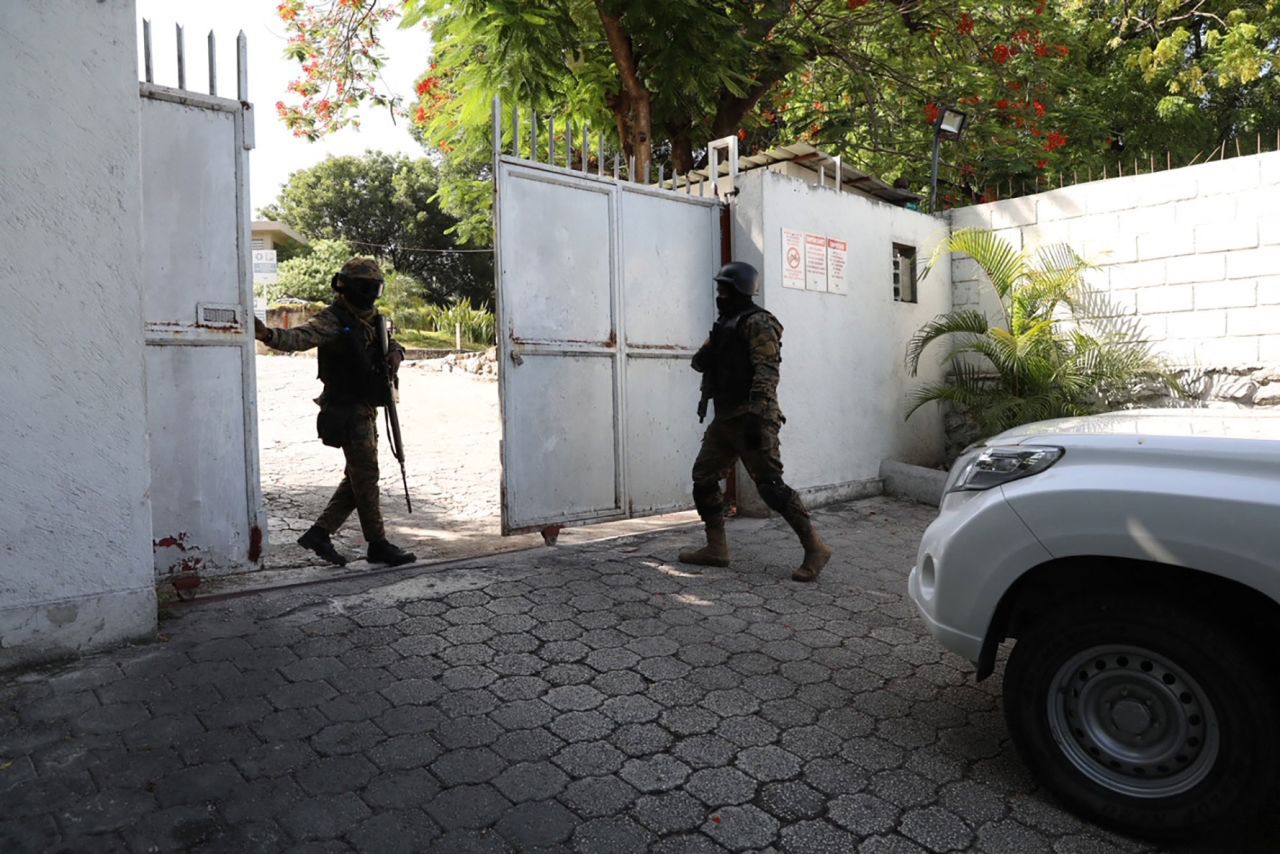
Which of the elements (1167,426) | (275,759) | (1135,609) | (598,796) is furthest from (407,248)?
(1135,609)

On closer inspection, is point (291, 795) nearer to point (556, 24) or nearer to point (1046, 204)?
point (556, 24)

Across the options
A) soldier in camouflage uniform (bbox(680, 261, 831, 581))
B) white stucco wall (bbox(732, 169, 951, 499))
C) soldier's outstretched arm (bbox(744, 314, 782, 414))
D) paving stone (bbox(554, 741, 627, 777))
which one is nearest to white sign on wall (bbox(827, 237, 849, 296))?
white stucco wall (bbox(732, 169, 951, 499))

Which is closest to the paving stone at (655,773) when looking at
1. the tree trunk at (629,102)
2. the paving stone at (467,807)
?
→ the paving stone at (467,807)

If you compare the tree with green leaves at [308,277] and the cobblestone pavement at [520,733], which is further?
the tree with green leaves at [308,277]

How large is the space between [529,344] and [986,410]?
411 centimetres

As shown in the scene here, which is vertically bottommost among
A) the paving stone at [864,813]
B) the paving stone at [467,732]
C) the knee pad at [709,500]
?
the paving stone at [864,813]

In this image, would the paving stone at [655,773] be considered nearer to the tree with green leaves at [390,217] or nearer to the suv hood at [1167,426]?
the suv hood at [1167,426]

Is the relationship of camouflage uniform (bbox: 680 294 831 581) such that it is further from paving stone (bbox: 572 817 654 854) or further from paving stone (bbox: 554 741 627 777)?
paving stone (bbox: 572 817 654 854)

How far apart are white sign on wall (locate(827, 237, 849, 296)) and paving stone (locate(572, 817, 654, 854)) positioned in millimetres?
5500

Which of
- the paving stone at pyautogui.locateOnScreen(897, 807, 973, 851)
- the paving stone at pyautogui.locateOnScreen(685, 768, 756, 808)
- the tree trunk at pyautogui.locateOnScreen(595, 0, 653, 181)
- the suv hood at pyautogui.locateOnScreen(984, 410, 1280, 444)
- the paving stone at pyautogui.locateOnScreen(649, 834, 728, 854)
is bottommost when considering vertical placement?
the paving stone at pyautogui.locateOnScreen(897, 807, 973, 851)

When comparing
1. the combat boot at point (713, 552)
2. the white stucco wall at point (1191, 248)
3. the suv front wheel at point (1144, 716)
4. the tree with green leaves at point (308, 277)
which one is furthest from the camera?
the tree with green leaves at point (308, 277)

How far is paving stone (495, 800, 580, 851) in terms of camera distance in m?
2.25

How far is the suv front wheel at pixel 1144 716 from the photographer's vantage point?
2061 mm

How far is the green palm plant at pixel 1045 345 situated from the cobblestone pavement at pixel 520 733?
11.8ft
